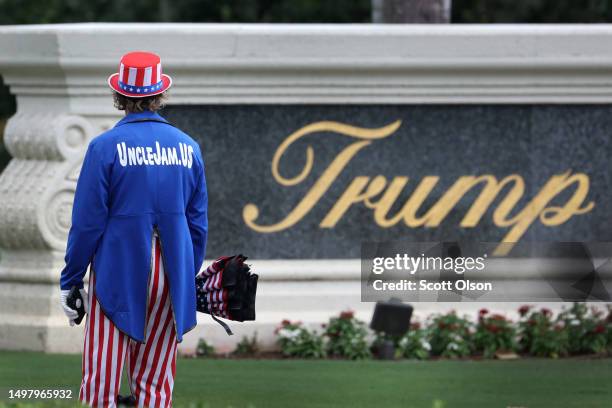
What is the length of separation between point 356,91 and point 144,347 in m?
4.39

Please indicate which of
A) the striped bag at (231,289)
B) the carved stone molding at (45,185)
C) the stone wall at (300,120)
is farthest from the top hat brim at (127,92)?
the carved stone molding at (45,185)

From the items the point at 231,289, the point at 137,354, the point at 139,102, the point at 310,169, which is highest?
the point at 310,169

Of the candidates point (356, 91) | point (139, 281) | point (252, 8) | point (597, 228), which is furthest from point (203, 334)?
point (252, 8)

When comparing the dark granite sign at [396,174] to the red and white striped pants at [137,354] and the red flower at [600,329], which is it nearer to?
the red flower at [600,329]

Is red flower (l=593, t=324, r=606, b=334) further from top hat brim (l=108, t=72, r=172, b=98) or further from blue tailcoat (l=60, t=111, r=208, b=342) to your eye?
top hat brim (l=108, t=72, r=172, b=98)

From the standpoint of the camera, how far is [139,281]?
688cm

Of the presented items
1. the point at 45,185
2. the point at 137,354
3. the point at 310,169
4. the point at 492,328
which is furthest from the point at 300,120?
the point at 137,354

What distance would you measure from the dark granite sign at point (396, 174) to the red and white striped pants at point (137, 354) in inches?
154

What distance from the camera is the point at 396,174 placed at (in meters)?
11.2

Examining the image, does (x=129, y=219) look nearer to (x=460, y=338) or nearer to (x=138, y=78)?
(x=138, y=78)

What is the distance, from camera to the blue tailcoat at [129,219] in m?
6.82

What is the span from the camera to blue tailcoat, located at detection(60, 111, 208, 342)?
6.82m

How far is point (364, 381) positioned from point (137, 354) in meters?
2.64

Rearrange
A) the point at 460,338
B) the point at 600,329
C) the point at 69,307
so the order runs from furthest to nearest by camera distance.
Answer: the point at 460,338 → the point at 600,329 → the point at 69,307
